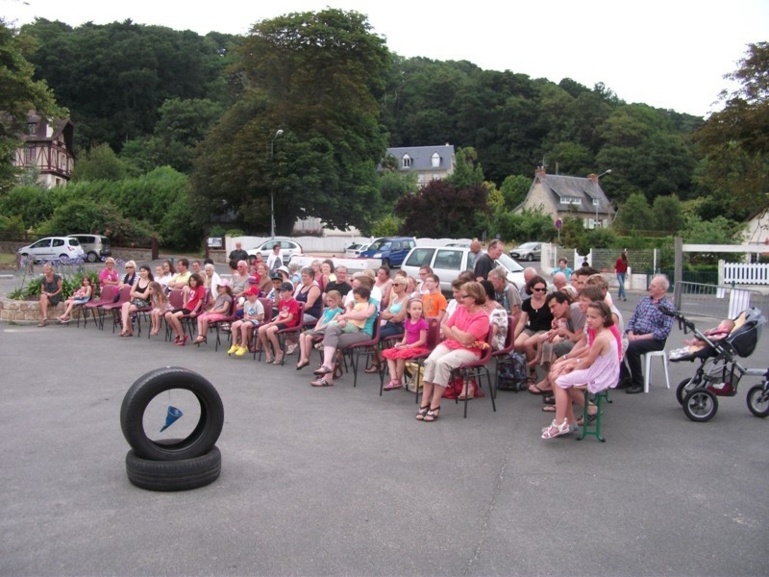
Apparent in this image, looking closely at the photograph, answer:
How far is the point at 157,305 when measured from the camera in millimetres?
13695

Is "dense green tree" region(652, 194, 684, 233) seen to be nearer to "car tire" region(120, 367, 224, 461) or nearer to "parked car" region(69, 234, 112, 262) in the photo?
"parked car" region(69, 234, 112, 262)

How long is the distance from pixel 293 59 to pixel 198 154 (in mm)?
9183

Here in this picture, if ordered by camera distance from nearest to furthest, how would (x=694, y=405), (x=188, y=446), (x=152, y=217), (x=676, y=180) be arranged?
(x=188, y=446) → (x=694, y=405) → (x=152, y=217) → (x=676, y=180)

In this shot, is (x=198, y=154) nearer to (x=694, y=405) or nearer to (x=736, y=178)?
(x=736, y=178)

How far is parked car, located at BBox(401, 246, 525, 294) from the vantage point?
17875 mm

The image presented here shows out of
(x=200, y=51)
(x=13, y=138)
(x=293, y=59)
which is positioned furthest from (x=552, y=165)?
(x=13, y=138)

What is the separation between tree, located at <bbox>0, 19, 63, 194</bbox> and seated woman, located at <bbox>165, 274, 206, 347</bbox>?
80.0 feet

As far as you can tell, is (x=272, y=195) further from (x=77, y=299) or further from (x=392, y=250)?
(x=77, y=299)

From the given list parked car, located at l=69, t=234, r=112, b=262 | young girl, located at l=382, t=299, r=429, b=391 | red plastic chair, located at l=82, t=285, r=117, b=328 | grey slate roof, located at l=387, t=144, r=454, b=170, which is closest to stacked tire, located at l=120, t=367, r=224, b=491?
young girl, located at l=382, t=299, r=429, b=391

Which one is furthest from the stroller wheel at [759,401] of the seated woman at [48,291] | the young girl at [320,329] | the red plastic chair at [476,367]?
the seated woman at [48,291]

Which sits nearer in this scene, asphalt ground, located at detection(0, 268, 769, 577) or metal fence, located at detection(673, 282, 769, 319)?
asphalt ground, located at detection(0, 268, 769, 577)

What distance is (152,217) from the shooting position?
52.3m

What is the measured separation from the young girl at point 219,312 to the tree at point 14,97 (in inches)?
993

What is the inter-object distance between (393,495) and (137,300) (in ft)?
32.8
